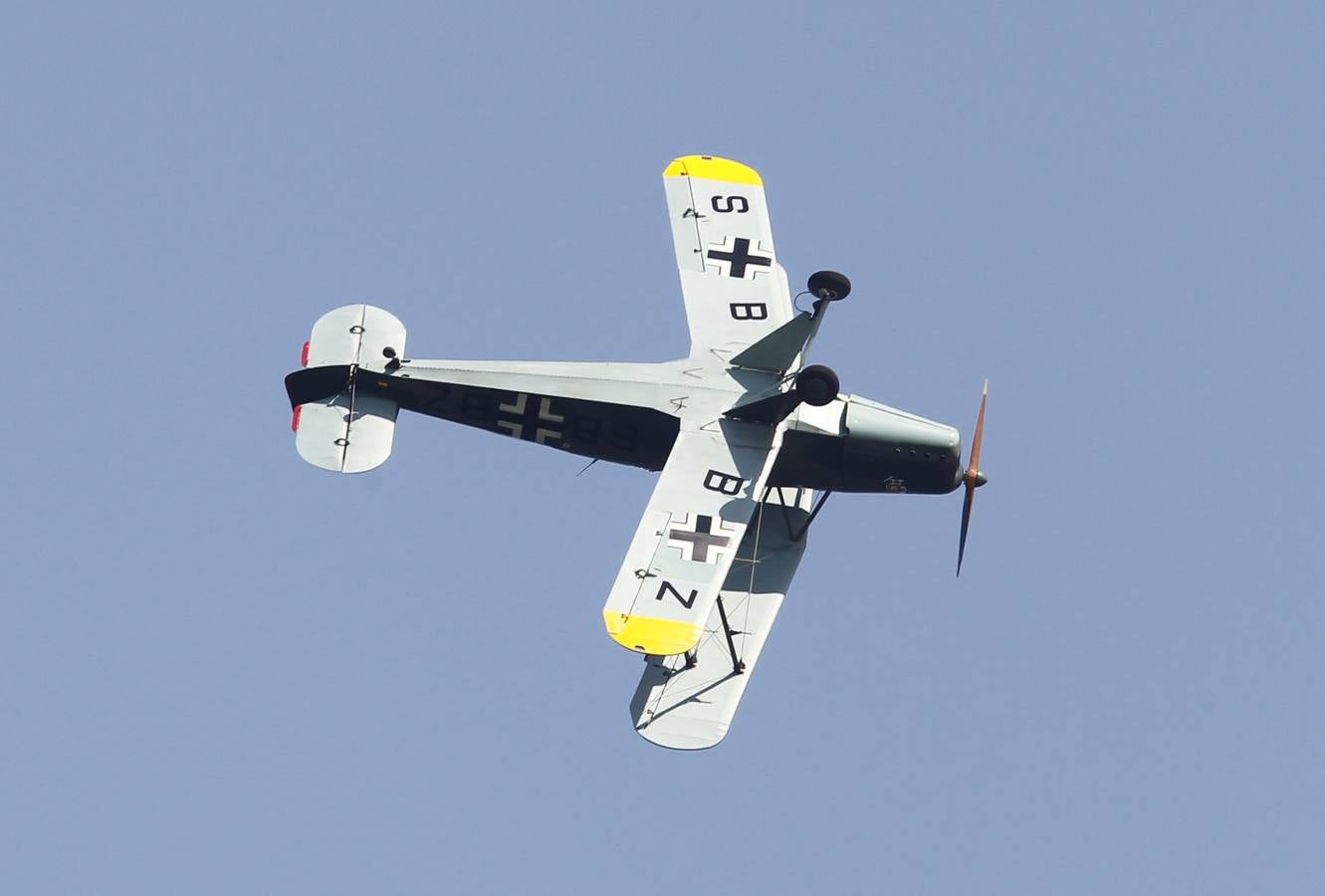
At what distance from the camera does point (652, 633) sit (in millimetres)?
36125

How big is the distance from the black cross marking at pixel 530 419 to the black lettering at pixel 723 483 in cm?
299

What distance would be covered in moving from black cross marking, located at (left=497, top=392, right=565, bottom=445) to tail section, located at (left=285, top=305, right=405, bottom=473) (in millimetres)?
1832

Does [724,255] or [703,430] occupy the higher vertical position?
[724,255]

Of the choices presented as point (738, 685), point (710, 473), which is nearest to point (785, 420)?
point (710, 473)

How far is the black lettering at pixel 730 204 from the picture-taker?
4306 centimetres

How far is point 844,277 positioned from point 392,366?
7.22 metres

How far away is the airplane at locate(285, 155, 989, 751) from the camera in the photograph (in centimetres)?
3809

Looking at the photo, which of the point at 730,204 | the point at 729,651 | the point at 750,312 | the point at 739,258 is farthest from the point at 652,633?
the point at 730,204

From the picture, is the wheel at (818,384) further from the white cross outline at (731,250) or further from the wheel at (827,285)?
the white cross outline at (731,250)

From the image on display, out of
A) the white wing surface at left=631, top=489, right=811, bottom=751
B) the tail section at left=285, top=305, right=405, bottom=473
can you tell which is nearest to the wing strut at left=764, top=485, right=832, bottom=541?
the white wing surface at left=631, top=489, right=811, bottom=751

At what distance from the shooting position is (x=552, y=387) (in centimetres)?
4016

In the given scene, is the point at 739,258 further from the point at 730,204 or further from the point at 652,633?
the point at 652,633

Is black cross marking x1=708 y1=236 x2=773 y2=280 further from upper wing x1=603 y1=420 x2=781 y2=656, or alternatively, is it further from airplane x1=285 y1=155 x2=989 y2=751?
upper wing x1=603 y1=420 x2=781 y2=656

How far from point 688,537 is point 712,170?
847 cm
